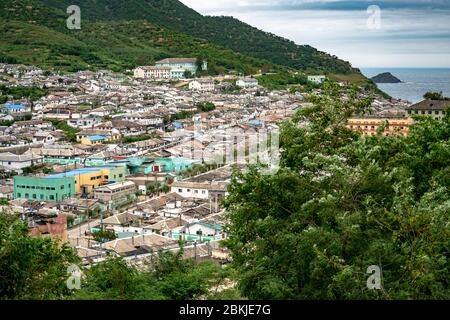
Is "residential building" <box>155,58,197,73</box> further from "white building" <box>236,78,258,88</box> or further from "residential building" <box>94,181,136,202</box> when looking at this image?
"residential building" <box>94,181,136,202</box>

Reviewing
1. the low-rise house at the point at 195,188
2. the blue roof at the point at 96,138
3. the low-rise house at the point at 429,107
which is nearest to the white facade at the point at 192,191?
the low-rise house at the point at 195,188

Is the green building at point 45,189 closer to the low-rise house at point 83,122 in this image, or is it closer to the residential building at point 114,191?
the residential building at point 114,191

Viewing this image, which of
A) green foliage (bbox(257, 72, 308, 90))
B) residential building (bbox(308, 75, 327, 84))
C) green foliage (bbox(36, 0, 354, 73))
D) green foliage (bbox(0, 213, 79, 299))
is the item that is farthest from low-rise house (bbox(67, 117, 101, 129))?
green foliage (bbox(36, 0, 354, 73))

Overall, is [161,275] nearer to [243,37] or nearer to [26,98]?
[26,98]

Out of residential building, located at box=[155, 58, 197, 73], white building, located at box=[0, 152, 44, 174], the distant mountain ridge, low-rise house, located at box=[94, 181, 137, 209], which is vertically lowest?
low-rise house, located at box=[94, 181, 137, 209]

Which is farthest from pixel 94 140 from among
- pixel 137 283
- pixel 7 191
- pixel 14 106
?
pixel 137 283
